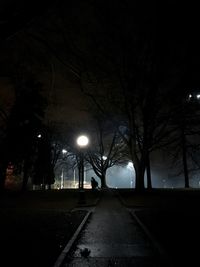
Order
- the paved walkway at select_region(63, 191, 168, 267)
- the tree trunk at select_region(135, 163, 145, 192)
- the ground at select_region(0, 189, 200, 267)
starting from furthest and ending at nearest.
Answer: the tree trunk at select_region(135, 163, 145, 192) → the ground at select_region(0, 189, 200, 267) → the paved walkway at select_region(63, 191, 168, 267)

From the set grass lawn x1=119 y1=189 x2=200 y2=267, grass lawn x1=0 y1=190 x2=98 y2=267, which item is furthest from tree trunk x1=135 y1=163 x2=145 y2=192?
grass lawn x1=0 y1=190 x2=98 y2=267

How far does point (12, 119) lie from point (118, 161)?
23.9 meters

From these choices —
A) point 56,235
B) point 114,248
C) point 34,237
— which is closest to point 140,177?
point 56,235

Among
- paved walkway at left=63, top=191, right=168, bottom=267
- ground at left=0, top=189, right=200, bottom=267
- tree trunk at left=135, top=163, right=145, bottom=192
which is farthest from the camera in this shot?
tree trunk at left=135, top=163, right=145, bottom=192

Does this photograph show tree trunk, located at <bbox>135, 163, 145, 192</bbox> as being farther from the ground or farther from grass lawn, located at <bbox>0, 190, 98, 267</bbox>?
grass lawn, located at <bbox>0, 190, 98, 267</bbox>

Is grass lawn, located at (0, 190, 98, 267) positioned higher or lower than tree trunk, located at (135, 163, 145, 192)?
lower

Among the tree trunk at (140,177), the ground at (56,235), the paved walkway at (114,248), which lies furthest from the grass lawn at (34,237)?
the tree trunk at (140,177)

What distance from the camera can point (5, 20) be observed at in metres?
4.39

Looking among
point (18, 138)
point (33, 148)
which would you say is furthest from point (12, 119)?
point (33, 148)

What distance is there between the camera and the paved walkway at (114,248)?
614 centimetres

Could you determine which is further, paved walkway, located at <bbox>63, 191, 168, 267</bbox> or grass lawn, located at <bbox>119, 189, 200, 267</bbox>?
grass lawn, located at <bbox>119, 189, 200, 267</bbox>

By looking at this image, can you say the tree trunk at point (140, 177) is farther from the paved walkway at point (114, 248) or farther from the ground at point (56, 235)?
the paved walkway at point (114, 248)

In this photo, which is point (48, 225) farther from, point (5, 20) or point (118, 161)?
point (118, 161)

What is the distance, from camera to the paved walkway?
6.14 metres
